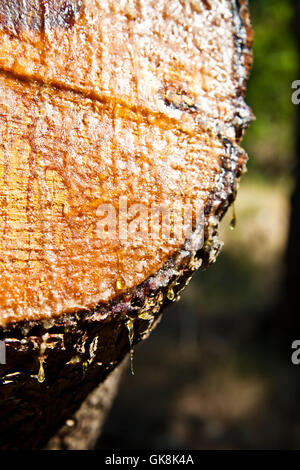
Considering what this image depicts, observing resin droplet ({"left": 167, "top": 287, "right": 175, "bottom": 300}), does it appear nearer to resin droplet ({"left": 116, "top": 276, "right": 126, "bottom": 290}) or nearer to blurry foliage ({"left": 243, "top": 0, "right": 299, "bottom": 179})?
resin droplet ({"left": 116, "top": 276, "right": 126, "bottom": 290})

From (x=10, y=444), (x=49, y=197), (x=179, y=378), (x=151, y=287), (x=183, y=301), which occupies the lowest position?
(x=179, y=378)

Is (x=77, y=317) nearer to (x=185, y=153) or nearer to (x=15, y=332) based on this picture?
(x=15, y=332)

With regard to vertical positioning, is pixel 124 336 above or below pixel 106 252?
below

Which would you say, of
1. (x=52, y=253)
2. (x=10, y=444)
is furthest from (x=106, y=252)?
(x=10, y=444)

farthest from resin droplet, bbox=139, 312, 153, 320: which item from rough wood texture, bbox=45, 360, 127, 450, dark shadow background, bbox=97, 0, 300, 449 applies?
dark shadow background, bbox=97, 0, 300, 449

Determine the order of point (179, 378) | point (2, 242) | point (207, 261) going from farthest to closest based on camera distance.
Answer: point (179, 378)
point (207, 261)
point (2, 242)

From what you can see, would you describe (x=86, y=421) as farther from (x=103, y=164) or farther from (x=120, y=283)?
(x=103, y=164)
